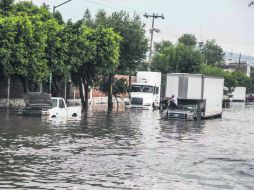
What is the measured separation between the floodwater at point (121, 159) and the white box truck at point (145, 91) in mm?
29132

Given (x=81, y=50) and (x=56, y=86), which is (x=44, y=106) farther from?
(x=56, y=86)

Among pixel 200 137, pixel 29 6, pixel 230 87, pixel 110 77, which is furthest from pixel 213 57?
pixel 200 137

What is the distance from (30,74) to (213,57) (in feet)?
472

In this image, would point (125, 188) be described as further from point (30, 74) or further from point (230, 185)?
point (30, 74)

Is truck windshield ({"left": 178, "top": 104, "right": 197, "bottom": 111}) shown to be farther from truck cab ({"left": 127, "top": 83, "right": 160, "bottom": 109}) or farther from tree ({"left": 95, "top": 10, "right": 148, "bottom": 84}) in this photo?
tree ({"left": 95, "top": 10, "right": 148, "bottom": 84})

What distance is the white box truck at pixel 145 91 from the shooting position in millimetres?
58594

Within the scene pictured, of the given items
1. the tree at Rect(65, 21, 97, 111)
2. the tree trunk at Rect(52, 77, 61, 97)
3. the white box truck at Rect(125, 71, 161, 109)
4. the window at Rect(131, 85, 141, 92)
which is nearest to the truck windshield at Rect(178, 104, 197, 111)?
the tree at Rect(65, 21, 97, 111)

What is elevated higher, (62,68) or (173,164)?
(62,68)

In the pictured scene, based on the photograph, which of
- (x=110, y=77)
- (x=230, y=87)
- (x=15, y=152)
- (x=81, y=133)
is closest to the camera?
(x=15, y=152)

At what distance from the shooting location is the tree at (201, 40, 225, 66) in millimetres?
181000

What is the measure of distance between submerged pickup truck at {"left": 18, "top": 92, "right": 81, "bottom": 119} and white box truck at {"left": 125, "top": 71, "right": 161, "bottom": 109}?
72.3ft

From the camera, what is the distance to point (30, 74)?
42281 mm

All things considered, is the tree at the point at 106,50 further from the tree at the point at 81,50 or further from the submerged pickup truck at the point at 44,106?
the submerged pickup truck at the point at 44,106

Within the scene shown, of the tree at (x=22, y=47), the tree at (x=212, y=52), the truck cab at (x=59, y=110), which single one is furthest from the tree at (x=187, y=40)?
the truck cab at (x=59, y=110)
